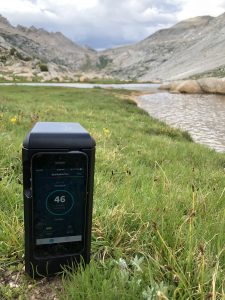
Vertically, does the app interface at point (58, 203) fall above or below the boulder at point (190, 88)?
below

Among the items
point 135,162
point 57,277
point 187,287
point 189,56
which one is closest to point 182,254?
point 187,287

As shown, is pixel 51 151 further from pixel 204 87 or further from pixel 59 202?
pixel 204 87

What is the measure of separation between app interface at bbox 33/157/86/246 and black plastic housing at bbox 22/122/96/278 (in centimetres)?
5

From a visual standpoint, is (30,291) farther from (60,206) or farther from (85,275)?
(60,206)

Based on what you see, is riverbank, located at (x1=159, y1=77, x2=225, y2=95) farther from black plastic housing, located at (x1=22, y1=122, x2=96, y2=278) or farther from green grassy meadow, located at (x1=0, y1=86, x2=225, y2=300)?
black plastic housing, located at (x1=22, y1=122, x2=96, y2=278)

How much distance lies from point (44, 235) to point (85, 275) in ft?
1.39

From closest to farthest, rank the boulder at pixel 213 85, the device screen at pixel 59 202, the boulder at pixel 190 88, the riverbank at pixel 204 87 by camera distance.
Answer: the device screen at pixel 59 202 < the boulder at pixel 213 85 < the riverbank at pixel 204 87 < the boulder at pixel 190 88

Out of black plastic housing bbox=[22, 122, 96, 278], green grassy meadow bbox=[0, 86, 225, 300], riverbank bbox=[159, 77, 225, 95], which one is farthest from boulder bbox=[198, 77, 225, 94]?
black plastic housing bbox=[22, 122, 96, 278]

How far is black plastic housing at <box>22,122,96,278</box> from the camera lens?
8.44ft

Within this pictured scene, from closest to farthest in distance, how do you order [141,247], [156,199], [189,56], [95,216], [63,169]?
[63,169], [141,247], [95,216], [156,199], [189,56]

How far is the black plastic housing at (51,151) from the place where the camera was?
2.57 m

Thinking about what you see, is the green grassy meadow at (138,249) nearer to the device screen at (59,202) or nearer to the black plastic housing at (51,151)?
the black plastic housing at (51,151)

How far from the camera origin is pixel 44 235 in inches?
110

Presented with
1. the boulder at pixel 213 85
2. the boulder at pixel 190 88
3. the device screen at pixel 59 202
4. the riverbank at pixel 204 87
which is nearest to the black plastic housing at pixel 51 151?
the device screen at pixel 59 202
